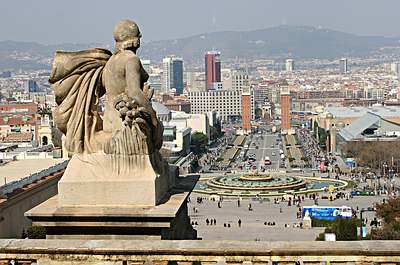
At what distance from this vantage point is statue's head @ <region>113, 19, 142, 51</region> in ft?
22.8

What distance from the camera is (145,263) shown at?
5.31 m

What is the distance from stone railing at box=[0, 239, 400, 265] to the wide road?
69.3 m

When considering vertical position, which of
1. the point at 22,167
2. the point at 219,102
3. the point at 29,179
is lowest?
the point at 219,102

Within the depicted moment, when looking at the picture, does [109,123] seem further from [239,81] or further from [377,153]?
[239,81]

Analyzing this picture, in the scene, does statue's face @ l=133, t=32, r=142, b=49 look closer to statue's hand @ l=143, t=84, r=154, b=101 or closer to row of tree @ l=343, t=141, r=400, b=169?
statue's hand @ l=143, t=84, r=154, b=101

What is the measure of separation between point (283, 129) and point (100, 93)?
4994 inches

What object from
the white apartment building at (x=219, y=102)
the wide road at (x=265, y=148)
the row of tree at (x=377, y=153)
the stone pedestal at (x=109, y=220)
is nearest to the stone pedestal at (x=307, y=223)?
the row of tree at (x=377, y=153)

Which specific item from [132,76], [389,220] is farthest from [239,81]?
[132,76]

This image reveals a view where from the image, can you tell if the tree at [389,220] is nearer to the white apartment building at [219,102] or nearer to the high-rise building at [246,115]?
the high-rise building at [246,115]

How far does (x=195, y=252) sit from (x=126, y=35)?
2.60 meters

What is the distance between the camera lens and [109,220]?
6305mm

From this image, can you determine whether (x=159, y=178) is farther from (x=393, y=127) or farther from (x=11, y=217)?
(x=393, y=127)

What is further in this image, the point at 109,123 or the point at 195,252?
the point at 109,123

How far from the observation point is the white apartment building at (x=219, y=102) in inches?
6363
